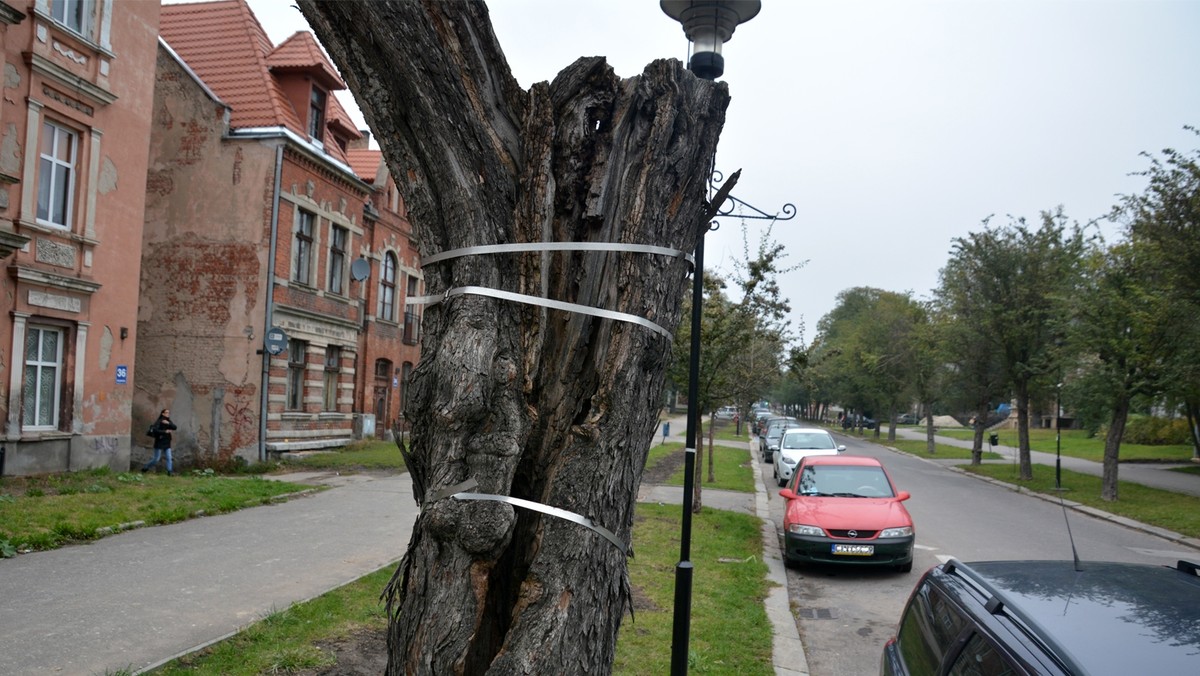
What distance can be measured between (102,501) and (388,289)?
1808 centimetres

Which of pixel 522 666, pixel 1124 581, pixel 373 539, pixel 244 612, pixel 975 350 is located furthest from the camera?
pixel 975 350

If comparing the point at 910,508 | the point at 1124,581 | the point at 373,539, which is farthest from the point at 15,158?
the point at 910,508

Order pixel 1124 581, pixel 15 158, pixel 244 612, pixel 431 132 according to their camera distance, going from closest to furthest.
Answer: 1. pixel 431 132
2. pixel 1124 581
3. pixel 244 612
4. pixel 15 158

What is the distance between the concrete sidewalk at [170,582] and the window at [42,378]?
5236mm

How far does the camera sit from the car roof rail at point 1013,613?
288cm

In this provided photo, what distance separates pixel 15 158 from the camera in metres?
14.7

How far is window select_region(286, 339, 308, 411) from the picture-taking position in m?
23.2

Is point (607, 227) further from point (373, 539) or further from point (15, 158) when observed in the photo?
point (15, 158)

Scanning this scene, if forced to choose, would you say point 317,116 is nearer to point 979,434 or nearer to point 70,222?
point 70,222

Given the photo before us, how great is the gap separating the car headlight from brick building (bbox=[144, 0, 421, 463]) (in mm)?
14134

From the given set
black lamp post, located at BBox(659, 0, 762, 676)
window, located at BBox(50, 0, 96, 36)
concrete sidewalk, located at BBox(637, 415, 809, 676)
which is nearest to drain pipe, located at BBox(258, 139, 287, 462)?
window, located at BBox(50, 0, 96, 36)

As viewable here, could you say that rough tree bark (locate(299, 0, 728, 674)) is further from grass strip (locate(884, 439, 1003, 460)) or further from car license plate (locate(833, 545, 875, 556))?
grass strip (locate(884, 439, 1003, 460))

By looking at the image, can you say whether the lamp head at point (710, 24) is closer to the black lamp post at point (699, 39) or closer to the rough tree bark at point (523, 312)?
the black lamp post at point (699, 39)

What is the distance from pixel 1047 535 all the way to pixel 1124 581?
41.9 ft
